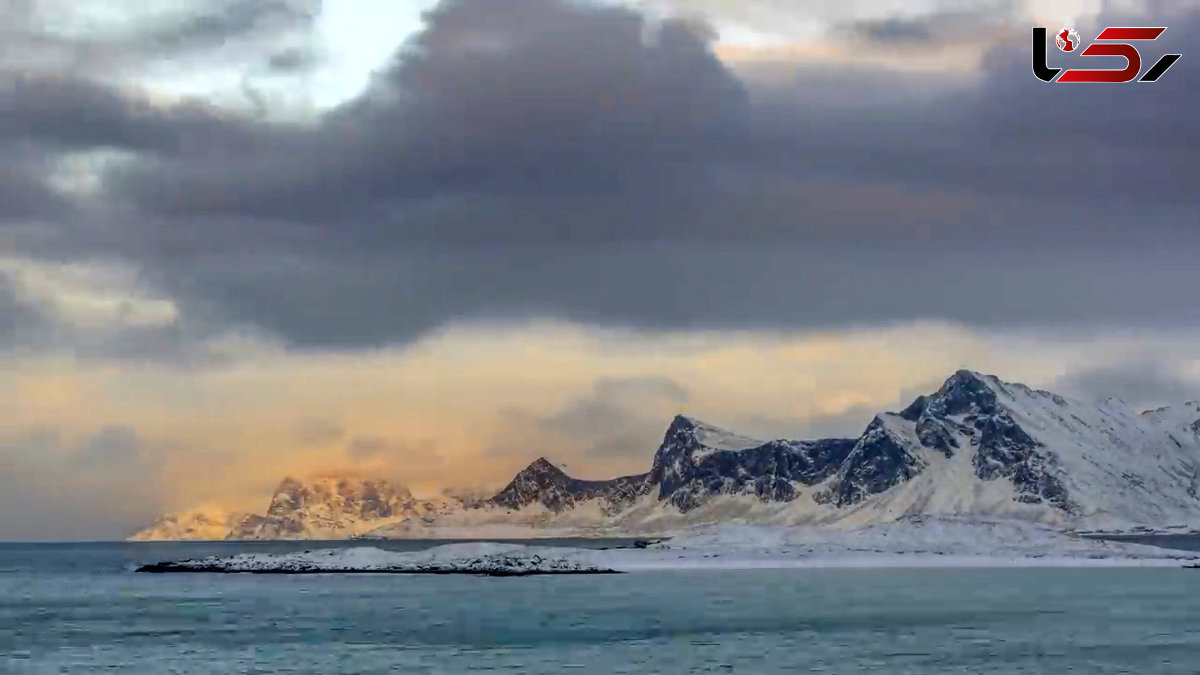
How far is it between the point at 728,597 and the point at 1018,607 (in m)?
30.6

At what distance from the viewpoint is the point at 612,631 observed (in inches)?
4877

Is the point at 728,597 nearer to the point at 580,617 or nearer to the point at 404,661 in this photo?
the point at 580,617

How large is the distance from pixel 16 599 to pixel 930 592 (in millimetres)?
97413

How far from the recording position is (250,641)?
4609 inches

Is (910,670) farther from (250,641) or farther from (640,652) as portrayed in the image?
(250,641)

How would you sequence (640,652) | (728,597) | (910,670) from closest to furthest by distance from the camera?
1. (910,670)
2. (640,652)
3. (728,597)

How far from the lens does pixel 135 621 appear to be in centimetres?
14162

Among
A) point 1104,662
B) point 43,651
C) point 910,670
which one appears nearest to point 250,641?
point 43,651

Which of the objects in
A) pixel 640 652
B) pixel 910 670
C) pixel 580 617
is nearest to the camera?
pixel 910 670

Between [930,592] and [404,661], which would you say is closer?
[404,661]

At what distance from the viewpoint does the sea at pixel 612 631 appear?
99.9m

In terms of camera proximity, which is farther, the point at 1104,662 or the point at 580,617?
the point at 580,617

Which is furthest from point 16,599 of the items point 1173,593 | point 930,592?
point 1173,593

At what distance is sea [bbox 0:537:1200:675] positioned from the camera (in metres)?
99.9
